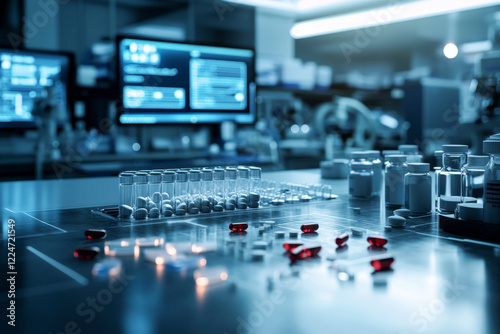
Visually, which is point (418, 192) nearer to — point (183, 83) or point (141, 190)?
point (141, 190)

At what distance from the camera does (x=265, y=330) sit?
0.49 meters

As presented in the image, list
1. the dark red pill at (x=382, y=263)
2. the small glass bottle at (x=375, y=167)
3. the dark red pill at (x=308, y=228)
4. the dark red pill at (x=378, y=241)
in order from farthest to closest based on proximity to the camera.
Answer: the small glass bottle at (x=375, y=167), the dark red pill at (x=308, y=228), the dark red pill at (x=378, y=241), the dark red pill at (x=382, y=263)

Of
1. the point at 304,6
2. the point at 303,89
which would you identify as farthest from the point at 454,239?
the point at 304,6

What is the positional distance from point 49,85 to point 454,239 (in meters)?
2.26

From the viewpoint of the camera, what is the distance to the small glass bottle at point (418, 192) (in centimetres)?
114

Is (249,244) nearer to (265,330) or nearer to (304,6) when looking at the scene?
(265,330)

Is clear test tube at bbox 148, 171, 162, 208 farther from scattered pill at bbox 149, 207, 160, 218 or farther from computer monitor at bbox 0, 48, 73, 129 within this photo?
computer monitor at bbox 0, 48, 73, 129

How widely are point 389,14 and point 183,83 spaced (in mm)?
3971

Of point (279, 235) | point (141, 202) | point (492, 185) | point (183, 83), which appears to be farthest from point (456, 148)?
point (183, 83)

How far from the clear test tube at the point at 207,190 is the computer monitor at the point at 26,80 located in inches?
63.5

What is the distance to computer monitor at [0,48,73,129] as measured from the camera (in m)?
2.40

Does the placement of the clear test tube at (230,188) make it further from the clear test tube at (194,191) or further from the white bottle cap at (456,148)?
the white bottle cap at (456,148)

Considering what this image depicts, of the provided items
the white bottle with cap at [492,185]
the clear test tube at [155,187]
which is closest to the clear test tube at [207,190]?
the clear test tube at [155,187]

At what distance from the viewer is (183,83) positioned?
2244mm
